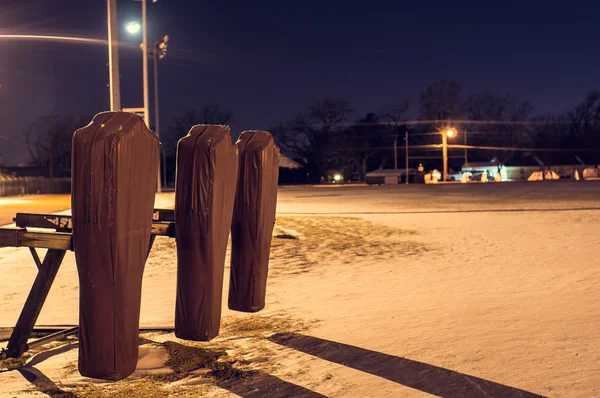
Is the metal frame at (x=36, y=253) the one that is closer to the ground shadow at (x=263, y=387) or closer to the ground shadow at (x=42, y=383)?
the ground shadow at (x=42, y=383)

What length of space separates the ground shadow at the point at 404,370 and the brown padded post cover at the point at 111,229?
6.41ft

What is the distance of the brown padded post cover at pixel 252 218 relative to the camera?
491cm

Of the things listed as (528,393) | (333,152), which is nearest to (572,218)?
(528,393)

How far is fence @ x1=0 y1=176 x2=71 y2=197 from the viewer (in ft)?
157

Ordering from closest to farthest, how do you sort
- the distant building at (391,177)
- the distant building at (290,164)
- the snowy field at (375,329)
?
the snowy field at (375,329) < the distant building at (391,177) < the distant building at (290,164)

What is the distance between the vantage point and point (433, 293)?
26.2 ft

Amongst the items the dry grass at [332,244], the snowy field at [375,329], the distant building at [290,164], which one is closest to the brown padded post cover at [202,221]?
the snowy field at [375,329]

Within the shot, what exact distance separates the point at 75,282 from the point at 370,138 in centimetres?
8909

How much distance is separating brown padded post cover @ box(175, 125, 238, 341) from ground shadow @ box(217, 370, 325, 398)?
439 mm

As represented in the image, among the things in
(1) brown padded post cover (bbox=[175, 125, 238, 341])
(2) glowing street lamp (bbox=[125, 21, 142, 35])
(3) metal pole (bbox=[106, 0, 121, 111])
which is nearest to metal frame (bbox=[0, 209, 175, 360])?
(1) brown padded post cover (bbox=[175, 125, 238, 341])

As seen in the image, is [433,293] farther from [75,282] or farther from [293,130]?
[293,130]

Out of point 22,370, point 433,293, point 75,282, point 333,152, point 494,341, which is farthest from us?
point 333,152

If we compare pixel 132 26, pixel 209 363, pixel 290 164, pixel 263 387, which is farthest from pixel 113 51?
pixel 290 164

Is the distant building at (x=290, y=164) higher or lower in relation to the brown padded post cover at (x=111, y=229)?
higher
